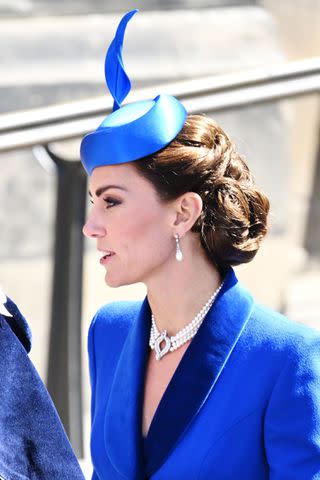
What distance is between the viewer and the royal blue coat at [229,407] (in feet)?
6.42

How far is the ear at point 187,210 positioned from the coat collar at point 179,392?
0.14m

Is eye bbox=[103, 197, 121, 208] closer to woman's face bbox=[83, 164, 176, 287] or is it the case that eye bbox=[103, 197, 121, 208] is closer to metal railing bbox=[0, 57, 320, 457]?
woman's face bbox=[83, 164, 176, 287]

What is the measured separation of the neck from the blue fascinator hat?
192 millimetres

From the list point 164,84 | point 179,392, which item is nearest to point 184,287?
point 179,392

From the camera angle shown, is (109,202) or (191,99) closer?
(109,202)

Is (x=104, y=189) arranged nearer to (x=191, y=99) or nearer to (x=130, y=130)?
(x=130, y=130)

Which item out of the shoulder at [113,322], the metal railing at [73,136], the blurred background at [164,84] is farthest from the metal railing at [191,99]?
the blurred background at [164,84]

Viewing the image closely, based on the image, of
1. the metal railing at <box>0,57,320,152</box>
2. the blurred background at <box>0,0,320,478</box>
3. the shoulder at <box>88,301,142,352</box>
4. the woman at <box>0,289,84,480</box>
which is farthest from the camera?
the blurred background at <box>0,0,320,478</box>

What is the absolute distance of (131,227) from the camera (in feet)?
6.70

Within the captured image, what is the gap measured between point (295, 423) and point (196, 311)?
290 millimetres

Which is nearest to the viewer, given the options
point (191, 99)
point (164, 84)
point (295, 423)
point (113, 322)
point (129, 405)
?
point (295, 423)

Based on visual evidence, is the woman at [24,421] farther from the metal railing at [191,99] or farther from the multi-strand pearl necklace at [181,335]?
the metal railing at [191,99]

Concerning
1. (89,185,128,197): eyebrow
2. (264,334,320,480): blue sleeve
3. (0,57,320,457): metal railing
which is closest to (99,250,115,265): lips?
(89,185,128,197): eyebrow

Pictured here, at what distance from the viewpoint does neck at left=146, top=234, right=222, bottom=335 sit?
6.81 feet
